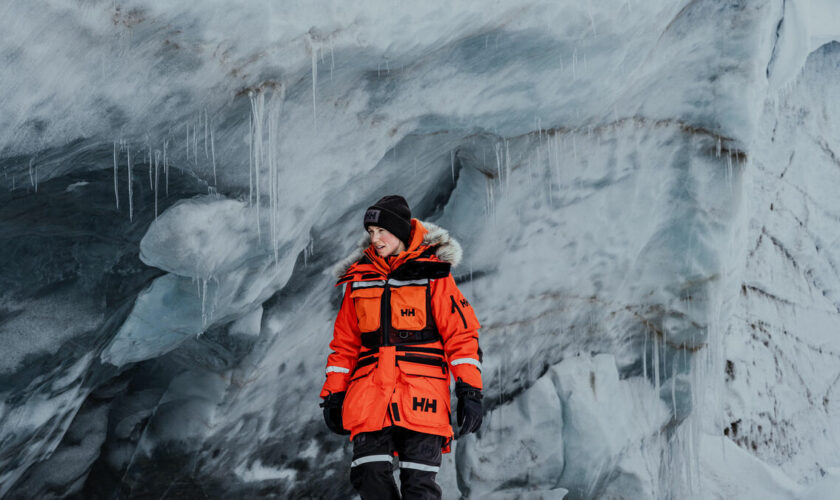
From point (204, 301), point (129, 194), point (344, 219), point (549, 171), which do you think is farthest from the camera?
point (549, 171)

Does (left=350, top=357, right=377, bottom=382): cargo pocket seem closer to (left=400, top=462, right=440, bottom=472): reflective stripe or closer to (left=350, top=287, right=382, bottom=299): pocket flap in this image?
(left=350, top=287, right=382, bottom=299): pocket flap

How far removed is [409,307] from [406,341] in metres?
0.12

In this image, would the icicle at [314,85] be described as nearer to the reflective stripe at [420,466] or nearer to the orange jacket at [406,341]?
the orange jacket at [406,341]

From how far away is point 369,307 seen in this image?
8.70 feet

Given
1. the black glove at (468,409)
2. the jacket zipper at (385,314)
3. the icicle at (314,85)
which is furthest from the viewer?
the icicle at (314,85)

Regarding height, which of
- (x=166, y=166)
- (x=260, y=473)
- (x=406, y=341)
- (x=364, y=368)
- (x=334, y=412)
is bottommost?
(x=260, y=473)

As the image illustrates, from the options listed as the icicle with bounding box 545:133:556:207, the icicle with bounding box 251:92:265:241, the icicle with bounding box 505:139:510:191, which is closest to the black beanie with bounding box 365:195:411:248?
the icicle with bounding box 251:92:265:241

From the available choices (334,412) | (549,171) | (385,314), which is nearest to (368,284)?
(385,314)

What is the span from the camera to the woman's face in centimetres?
272

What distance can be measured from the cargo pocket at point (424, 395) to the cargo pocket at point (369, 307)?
200 mm

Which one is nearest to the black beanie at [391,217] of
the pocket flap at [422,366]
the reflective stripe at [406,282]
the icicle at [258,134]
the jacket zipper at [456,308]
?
the reflective stripe at [406,282]

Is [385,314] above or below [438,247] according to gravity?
below

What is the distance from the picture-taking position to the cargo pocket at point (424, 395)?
8.07 feet

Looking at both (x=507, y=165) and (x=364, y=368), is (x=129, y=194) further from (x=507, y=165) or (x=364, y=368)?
(x=507, y=165)
